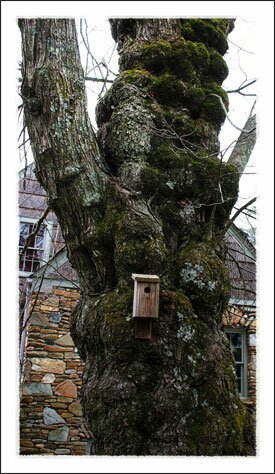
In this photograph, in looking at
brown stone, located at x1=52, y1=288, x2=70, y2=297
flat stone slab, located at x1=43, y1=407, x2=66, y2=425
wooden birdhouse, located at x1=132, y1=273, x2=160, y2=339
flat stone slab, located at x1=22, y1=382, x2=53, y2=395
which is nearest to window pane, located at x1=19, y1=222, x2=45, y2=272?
brown stone, located at x1=52, y1=288, x2=70, y2=297

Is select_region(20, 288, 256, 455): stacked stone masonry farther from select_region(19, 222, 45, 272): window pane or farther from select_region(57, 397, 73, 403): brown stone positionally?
select_region(19, 222, 45, 272): window pane

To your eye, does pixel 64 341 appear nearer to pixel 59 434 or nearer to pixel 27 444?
pixel 59 434

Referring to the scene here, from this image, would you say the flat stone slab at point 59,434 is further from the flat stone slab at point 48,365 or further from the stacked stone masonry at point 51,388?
the flat stone slab at point 48,365

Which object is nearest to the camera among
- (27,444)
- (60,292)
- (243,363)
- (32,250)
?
(27,444)

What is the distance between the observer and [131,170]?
8.68 feet

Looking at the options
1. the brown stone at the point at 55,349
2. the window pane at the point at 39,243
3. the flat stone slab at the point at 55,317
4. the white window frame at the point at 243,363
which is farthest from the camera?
the window pane at the point at 39,243

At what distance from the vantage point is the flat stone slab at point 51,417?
629 cm

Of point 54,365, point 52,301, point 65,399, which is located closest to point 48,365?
point 54,365

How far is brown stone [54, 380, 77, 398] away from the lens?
6434 mm

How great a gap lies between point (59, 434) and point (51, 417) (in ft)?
0.85

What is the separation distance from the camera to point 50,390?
6.41 meters

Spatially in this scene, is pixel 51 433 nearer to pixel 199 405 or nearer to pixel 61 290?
pixel 61 290

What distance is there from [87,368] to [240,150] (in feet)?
7.11

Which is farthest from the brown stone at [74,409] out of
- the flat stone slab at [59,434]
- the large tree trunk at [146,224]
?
the large tree trunk at [146,224]
